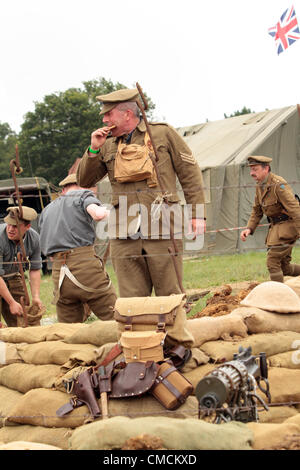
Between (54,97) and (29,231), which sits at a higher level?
(54,97)

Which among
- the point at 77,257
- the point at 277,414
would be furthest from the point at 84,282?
the point at 277,414

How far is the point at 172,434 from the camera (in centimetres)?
273

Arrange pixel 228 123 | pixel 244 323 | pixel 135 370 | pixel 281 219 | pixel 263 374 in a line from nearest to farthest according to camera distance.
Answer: pixel 263 374, pixel 135 370, pixel 244 323, pixel 281 219, pixel 228 123

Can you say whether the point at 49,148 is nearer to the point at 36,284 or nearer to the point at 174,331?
the point at 36,284

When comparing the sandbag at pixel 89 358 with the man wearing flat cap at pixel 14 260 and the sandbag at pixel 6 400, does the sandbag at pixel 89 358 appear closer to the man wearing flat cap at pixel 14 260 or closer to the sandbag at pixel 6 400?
the sandbag at pixel 6 400

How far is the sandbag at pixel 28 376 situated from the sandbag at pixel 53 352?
55 mm

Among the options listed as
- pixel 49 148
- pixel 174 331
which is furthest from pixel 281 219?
pixel 49 148

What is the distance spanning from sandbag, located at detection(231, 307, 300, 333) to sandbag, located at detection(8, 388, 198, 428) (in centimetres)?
107

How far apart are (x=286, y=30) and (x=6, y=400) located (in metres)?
6.19

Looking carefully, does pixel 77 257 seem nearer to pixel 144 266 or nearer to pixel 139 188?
pixel 144 266

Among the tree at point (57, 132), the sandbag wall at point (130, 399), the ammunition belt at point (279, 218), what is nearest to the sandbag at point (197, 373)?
the sandbag wall at point (130, 399)

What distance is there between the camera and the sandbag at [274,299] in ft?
15.1
